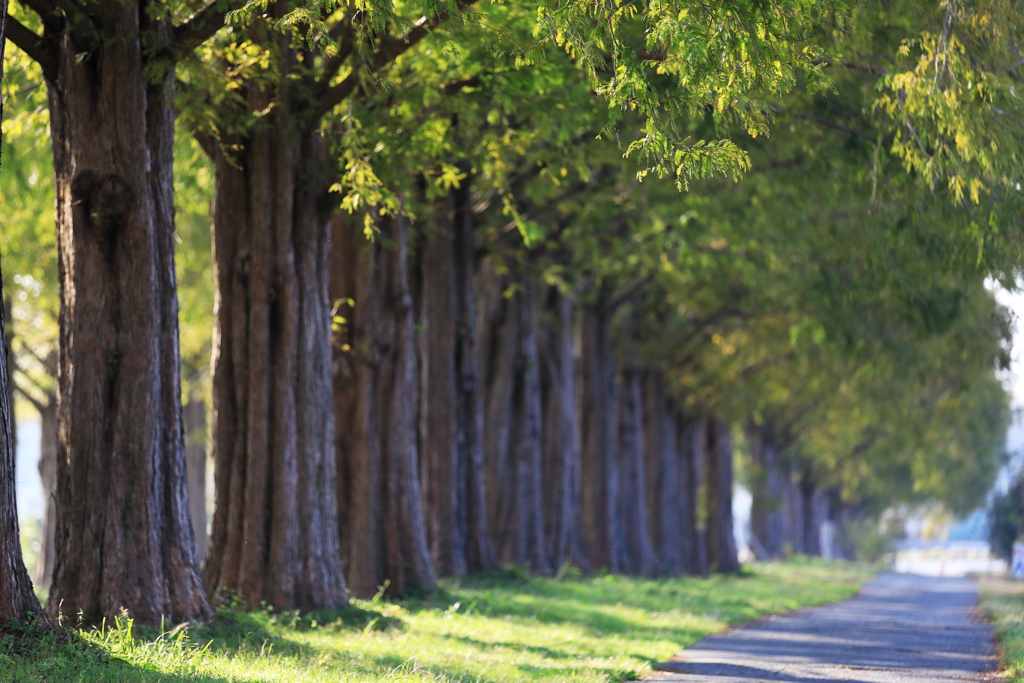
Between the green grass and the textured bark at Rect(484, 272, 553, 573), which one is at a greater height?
the textured bark at Rect(484, 272, 553, 573)

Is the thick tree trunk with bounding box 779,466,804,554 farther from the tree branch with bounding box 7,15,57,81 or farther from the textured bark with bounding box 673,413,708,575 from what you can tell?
the tree branch with bounding box 7,15,57,81

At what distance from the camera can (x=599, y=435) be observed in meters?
27.7

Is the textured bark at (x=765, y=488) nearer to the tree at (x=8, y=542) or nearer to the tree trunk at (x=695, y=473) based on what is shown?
the tree trunk at (x=695, y=473)

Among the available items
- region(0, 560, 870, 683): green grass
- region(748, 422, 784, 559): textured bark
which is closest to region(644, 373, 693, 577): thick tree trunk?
region(748, 422, 784, 559): textured bark

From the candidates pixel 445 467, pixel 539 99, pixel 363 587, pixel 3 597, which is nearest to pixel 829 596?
pixel 445 467

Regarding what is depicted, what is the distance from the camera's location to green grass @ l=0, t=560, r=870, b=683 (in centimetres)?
845

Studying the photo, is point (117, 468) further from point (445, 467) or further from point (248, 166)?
point (445, 467)

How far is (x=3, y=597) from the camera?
27.4ft

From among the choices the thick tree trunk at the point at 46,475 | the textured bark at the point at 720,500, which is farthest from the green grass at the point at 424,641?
the textured bark at the point at 720,500

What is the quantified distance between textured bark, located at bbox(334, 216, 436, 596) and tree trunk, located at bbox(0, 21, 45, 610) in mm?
6985

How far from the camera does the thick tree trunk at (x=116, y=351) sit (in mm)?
10266

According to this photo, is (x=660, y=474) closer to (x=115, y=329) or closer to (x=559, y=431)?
(x=559, y=431)

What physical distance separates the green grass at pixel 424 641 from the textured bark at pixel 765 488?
22397mm

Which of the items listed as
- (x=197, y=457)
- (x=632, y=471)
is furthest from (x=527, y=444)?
(x=197, y=457)
